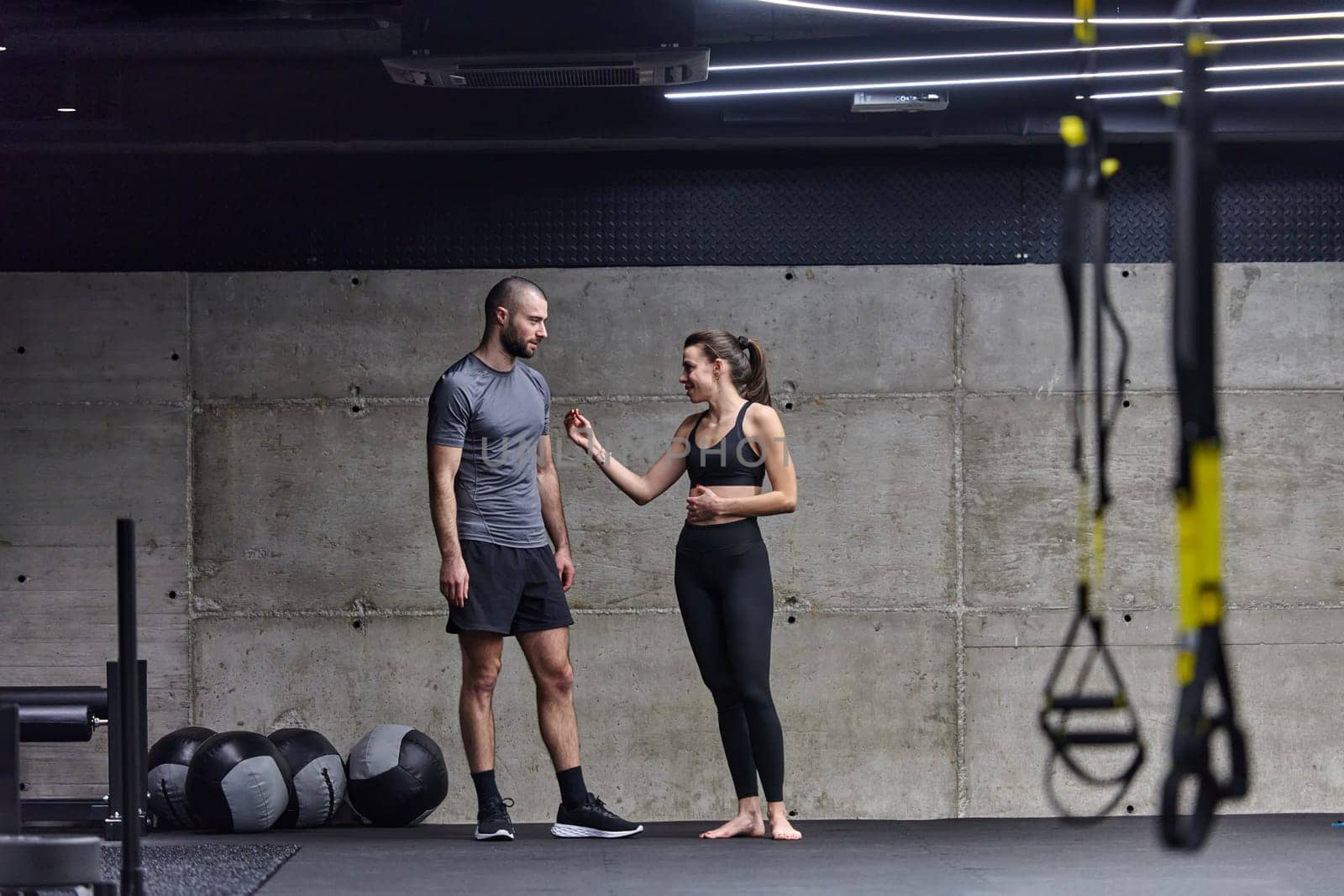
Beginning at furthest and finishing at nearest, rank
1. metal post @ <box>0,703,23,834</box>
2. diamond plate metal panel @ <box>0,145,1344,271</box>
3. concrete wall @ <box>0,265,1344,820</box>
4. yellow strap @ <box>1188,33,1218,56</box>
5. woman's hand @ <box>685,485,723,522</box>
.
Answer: diamond plate metal panel @ <box>0,145,1344,271</box> → concrete wall @ <box>0,265,1344,820</box> → woman's hand @ <box>685,485,723,522</box> → metal post @ <box>0,703,23,834</box> → yellow strap @ <box>1188,33,1218,56</box>

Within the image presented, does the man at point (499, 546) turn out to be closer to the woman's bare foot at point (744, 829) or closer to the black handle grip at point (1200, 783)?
the woman's bare foot at point (744, 829)

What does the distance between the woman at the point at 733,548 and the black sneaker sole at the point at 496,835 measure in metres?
0.60

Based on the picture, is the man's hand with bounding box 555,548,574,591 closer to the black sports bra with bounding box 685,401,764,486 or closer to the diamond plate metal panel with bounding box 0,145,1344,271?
the black sports bra with bounding box 685,401,764,486

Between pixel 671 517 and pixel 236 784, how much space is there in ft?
5.80

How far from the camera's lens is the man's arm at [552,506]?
4434 millimetres

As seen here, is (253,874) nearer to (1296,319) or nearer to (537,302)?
(537,302)

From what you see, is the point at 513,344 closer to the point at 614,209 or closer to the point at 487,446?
the point at 487,446

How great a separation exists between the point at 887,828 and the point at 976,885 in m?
1.17

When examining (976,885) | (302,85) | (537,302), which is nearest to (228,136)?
(302,85)

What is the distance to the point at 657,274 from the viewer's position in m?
5.21

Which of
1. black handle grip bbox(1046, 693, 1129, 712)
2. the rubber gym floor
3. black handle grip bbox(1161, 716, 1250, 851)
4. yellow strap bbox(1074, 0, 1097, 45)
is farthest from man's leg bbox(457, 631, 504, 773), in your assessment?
black handle grip bbox(1161, 716, 1250, 851)

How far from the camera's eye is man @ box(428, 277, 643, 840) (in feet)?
13.8

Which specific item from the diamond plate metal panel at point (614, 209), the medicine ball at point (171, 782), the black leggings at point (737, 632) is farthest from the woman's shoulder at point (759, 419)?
the medicine ball at point (171, 782)

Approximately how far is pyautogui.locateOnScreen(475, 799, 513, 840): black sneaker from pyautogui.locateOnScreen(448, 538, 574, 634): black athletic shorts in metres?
0.53
